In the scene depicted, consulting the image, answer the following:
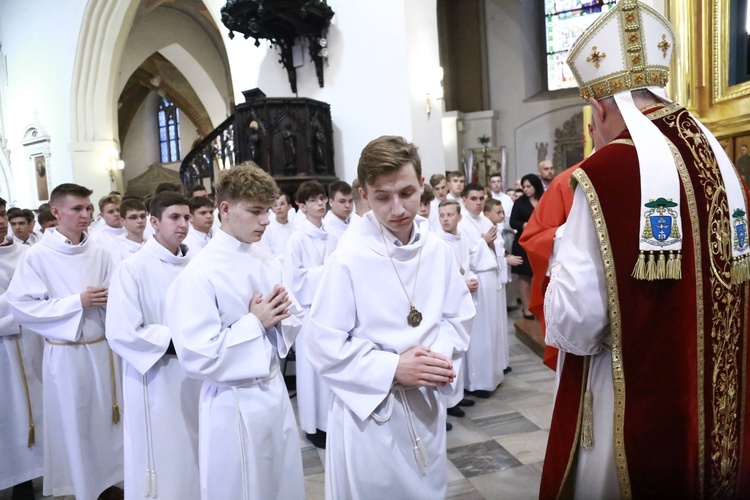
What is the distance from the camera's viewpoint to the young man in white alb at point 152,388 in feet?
9.36

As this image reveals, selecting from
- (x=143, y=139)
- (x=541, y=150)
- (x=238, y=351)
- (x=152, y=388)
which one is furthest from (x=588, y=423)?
(x=143, y=139)

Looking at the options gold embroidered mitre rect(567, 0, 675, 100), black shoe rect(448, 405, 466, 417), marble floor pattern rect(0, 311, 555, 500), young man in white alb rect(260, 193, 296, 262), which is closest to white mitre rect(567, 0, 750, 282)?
gold embroidered mitre rect(567, 0, 675, 100)

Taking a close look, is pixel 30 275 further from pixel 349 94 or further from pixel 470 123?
pixel 470 123

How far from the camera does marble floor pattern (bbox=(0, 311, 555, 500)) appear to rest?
3394 mm

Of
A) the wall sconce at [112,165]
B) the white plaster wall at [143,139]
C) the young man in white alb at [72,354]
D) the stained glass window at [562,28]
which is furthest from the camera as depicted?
the white plaster wall at [143,139]

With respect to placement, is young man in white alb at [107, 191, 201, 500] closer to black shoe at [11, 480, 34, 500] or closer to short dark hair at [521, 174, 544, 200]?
black shoe at [11, 480, 34, 500]

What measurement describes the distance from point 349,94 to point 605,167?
8014mm

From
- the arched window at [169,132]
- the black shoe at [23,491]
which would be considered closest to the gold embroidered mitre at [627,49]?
the black shoe at [23,491]

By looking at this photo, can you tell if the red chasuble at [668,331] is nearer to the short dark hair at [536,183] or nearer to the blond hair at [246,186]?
the blond hair at [246,186]

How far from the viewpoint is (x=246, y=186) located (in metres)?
2.41

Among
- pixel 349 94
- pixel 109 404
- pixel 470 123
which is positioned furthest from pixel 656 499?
pixel 470 123

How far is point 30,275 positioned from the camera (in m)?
3.38

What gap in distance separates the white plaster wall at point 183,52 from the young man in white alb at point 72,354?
48.5 feet

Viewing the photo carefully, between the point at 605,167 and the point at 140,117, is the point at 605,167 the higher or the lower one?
the lower one
